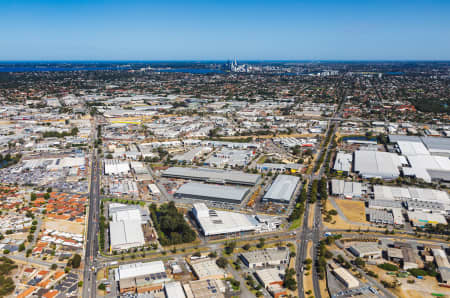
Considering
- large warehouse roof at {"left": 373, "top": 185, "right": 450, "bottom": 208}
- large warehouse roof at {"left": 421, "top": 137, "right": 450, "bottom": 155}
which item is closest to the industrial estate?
large warehouse roof at {"left": 373, "top": 185, "right": 450, "bottom": 208}

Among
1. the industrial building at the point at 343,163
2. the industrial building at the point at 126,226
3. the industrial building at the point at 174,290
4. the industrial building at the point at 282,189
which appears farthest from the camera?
the industrial building at the point at 343,163

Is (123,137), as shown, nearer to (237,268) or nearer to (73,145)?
(73,145)

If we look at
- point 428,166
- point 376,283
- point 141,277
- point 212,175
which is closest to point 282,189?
point 212,175

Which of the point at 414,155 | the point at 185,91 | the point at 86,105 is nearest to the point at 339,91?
the point at 185,91

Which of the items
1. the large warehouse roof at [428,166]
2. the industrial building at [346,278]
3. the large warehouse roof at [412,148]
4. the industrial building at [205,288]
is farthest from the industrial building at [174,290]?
the large warehouse roof at [412,148]

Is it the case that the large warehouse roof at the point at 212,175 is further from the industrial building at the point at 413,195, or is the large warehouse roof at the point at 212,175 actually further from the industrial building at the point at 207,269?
the industrial building at the point at 207,269

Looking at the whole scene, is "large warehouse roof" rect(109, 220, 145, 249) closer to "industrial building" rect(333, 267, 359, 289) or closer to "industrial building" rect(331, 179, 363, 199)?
"industrial building" rect(333, 267, 359, 289)
